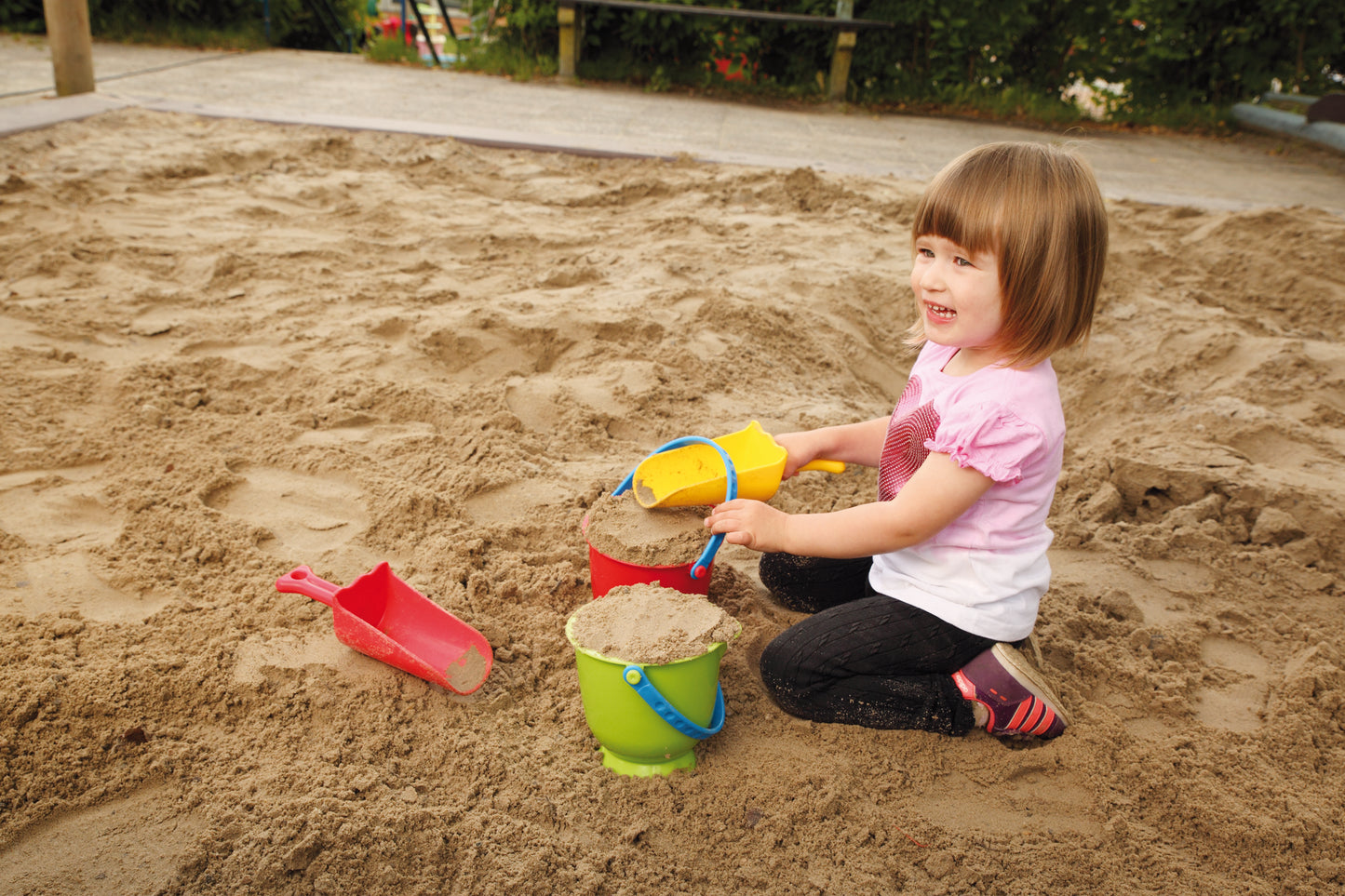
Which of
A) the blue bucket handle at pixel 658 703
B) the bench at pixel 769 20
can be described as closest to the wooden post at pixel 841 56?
the bench at pixel 769 20

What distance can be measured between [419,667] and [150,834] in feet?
1.45

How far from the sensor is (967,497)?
1.51 metres

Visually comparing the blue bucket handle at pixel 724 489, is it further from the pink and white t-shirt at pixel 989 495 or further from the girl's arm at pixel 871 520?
the pink and white t-shirt at pixel 989 495

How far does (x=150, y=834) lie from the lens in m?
1.29

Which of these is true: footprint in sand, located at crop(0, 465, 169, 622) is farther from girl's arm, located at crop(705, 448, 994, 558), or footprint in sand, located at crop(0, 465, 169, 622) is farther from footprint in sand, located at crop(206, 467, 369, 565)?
girl's arm, located at crop(705, 448, 994, 558)

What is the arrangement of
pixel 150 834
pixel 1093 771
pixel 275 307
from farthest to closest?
pixel 275 307 → pixel 1093 771 → pixel 150 834

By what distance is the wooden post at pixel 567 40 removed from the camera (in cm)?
744

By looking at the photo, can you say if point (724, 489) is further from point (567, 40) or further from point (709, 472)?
point (567, 40)

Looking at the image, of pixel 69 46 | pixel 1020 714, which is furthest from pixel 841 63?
pixel 1020 714

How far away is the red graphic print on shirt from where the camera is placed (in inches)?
65.6

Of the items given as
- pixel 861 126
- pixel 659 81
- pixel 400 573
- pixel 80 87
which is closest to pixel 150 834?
pixel 400 573

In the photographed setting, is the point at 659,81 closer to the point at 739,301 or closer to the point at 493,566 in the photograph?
the point at 739,301

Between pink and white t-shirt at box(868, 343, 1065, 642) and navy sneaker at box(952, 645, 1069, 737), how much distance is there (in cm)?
5

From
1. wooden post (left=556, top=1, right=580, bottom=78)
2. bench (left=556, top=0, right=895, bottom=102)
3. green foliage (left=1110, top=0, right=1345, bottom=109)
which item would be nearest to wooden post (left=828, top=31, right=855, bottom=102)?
bench (left=556, top=0, right=895, bottom=102)
